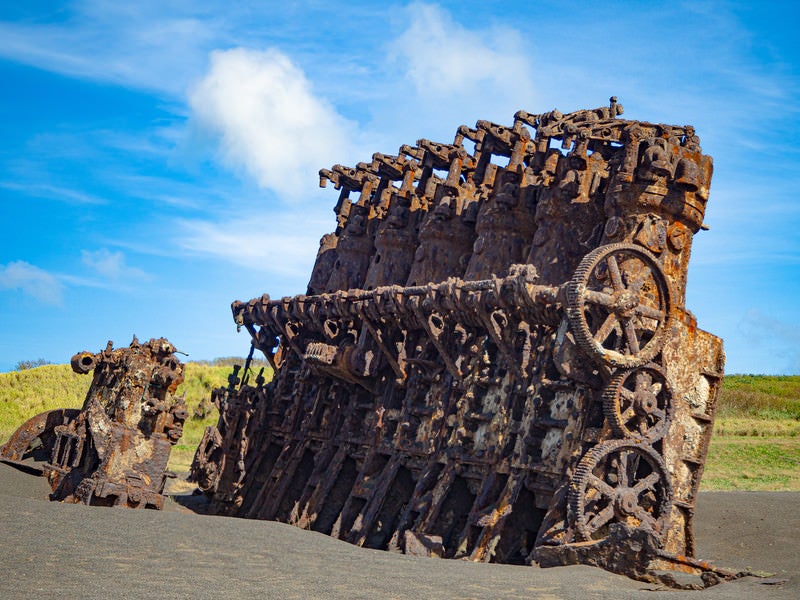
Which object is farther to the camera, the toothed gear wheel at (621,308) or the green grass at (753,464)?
the green grass at (753,464)

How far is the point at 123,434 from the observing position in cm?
1702

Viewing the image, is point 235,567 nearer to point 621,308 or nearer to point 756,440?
point 621,308

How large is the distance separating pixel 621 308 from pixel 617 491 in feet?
7.24

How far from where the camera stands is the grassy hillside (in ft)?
86.7

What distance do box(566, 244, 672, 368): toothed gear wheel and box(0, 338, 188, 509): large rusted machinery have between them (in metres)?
7.75

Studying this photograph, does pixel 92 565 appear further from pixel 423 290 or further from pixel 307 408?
pixel 307 408

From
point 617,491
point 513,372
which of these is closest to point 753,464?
point 513,372

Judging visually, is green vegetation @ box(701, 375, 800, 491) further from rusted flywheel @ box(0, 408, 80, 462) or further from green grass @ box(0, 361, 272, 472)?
green grass @ box(0, 361, 272, 472)

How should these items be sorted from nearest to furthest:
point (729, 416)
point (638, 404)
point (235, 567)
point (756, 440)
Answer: point (235, 567)
point (638, 404)
point (756, 440)
point (729, 416)

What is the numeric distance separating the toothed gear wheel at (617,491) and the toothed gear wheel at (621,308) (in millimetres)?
1114

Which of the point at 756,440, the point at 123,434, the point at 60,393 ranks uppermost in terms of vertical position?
the point at 756,440

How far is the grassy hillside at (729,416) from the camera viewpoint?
26.4m

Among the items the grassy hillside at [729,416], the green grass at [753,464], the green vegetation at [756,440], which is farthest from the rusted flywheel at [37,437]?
the green vegetation at [756,440]

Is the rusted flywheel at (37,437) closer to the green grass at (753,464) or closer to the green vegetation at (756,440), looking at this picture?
the green grass at (753,464)
